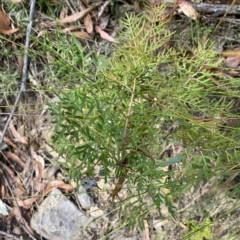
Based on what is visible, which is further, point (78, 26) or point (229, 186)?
point (78, 26)

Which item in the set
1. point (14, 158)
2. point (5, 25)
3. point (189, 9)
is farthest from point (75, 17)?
point (14, 158)

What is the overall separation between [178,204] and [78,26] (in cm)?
90

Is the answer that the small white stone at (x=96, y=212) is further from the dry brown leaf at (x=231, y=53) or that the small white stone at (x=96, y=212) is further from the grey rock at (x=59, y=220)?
the dry brown leaf at (x=231, y=53)

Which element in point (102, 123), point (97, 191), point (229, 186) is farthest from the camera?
point (97, 191)

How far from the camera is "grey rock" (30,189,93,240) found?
1.90m

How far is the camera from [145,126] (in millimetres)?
1266

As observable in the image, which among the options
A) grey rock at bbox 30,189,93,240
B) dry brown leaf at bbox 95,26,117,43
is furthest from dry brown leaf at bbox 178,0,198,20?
grey rock at bbox 30,189,93,240

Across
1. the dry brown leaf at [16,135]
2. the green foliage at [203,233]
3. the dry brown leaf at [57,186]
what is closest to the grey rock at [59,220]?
the dry brown leaf at [57,186]

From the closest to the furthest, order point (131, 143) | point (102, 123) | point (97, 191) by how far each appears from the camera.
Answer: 1. point (102, 123)
2. point (131, 143)
3. point (97, 191)

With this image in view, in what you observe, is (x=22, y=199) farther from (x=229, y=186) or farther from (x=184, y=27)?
(x=184, y=27)

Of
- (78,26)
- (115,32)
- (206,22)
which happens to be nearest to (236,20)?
(206,22)

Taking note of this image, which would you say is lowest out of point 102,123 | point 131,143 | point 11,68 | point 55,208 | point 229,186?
point 55,208

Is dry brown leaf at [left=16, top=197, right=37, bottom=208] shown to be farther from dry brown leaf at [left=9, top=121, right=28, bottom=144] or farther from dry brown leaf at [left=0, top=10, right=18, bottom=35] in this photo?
dry brown leaf at [left=0, top=10, right=18, bottom=35]

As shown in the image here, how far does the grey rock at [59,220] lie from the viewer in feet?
6.23
